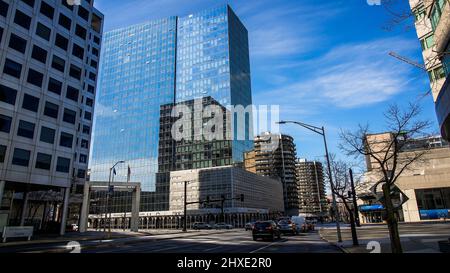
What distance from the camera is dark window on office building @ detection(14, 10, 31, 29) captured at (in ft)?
118

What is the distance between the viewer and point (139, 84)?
394 ft

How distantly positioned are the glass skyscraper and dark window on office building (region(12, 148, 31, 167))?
69800mm

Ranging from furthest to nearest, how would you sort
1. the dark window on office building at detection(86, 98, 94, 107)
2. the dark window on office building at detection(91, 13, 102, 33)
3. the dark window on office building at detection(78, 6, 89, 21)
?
the dark window on office building at detection(86, 98, 94, 107), the dark window on office building at detection(91, 13, 102, 33), the dark window on office building at detection(78, 6, 89, 21)

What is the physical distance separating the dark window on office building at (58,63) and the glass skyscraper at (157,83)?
6621 centimetres

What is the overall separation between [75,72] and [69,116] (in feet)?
23.2

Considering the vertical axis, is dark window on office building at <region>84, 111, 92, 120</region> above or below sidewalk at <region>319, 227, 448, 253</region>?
above

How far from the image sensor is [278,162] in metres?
165

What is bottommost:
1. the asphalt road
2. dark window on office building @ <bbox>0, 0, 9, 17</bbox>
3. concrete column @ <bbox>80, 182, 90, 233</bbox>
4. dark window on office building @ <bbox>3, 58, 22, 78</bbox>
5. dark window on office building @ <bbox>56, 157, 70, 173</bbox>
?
the asphalt road

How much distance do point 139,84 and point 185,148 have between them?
36.0 m

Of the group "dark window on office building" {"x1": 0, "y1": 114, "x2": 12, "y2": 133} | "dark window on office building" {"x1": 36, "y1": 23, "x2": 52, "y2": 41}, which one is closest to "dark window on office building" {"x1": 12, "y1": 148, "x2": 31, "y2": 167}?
"dark window on office building" {"x1": 0, "y1": 114, "x2": 12, "y2": 133}

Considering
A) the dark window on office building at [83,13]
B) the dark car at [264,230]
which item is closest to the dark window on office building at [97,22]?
the dark window on office building at [83,13]

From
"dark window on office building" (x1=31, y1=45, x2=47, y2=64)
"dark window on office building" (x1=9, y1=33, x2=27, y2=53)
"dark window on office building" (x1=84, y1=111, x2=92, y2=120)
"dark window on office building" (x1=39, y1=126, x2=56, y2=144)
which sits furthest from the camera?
"dark window on office building" (x1=84, y1=111, x2=92, y2=120)

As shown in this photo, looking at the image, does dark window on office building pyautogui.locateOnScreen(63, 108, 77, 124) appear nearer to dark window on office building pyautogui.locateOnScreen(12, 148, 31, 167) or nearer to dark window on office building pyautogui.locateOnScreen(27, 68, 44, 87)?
dark window on office building pyautogui.locateOnScreen(27, 68, 44, 87)

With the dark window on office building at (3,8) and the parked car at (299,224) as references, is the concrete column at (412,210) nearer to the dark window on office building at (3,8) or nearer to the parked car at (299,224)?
the parked car at (299,224)
